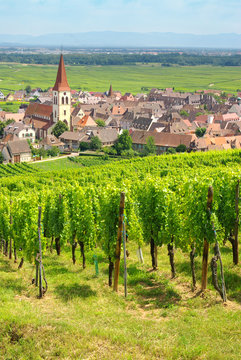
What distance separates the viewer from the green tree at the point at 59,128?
354 ft

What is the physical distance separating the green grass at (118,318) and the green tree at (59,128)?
89.4 metres

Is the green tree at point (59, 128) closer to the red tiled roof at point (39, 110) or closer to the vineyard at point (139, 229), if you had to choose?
the red tiled roof at point (39, 110)

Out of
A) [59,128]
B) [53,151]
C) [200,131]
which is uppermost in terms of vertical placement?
[59,128]

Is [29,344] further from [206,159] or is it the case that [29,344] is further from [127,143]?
[127,143]

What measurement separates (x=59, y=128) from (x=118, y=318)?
316 ft

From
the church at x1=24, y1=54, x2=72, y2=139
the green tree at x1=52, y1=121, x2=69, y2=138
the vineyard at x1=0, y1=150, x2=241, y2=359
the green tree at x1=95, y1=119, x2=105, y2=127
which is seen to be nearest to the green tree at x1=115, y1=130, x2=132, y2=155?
the green tree at x1=52, y1=121, x2=69, y2=138

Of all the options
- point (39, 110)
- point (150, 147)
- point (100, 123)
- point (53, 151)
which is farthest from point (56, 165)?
point (39, 110)

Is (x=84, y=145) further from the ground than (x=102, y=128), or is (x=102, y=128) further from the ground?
(x=102, y=128)

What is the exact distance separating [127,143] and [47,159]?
1834 cm

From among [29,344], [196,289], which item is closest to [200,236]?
[196,289]

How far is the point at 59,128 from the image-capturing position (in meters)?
108

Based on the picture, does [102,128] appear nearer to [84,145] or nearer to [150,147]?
[84,145]

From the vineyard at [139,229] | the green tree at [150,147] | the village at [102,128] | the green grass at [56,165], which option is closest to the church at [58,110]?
the village at [102,128]

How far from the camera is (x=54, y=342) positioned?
506 inches
